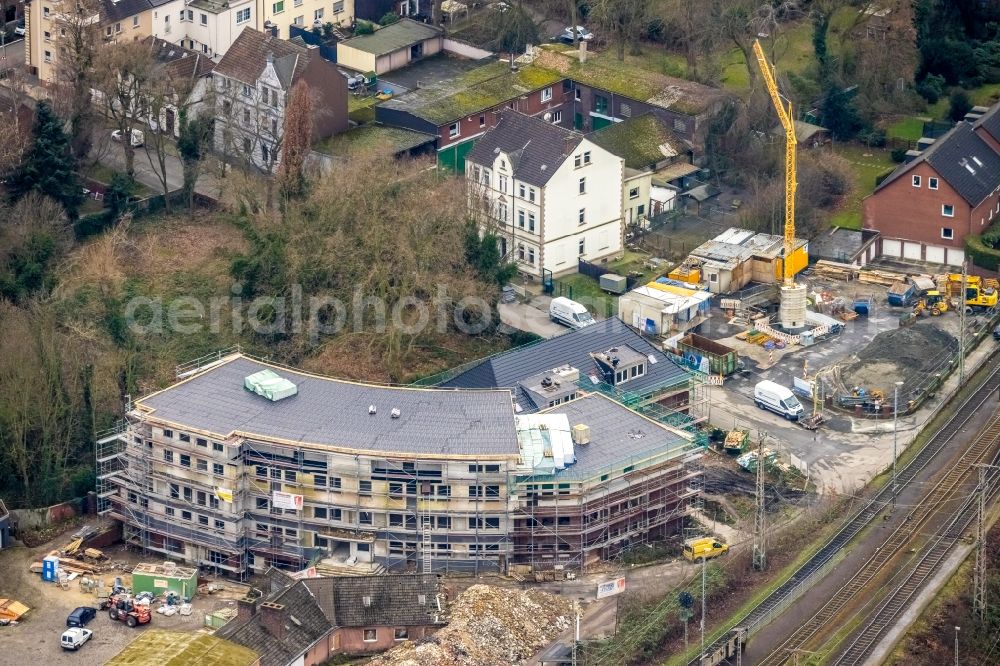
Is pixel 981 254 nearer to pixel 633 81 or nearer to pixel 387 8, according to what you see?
pixel 633 81

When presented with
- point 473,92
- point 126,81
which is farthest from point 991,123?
point 126,81

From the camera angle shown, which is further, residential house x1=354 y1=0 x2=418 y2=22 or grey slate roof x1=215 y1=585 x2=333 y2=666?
residential house x1=354 y1=0 x2=418 y2=22

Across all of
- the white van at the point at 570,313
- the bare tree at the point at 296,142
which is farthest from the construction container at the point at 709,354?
the bare tree at the point at 296,142

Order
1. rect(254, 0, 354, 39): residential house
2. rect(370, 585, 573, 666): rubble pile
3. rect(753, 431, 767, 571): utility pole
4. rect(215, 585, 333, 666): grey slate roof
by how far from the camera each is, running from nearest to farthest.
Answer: rect(215, 585, 333, 666): grey slate roof, rect(370, 585, 573, 666): rubble pile, rect(753, 431, 767, 571): utility pole, rect(254, 0, 354, 39): residential house

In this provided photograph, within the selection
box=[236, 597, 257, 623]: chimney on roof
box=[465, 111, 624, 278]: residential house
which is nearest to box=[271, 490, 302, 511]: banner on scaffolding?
box=[236, 597, 257, 623]: chimney on roof

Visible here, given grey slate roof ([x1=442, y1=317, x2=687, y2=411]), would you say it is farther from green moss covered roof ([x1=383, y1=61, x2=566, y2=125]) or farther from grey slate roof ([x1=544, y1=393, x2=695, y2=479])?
green moss covered roof ([x1=383, y1=61, x2=566, y2=125])

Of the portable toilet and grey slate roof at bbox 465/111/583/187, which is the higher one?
grey slate roof at bbox 465/111/583/187
